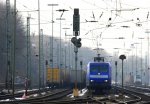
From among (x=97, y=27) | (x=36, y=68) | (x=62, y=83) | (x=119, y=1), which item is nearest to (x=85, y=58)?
(x=36, y=68)

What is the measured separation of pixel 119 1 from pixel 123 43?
6172cm

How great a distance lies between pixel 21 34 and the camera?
125m

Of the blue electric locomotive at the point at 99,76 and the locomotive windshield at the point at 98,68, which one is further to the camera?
the locomotive windshield at the point at 98,68

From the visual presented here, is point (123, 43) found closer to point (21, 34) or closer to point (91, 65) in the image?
point (21, 34)

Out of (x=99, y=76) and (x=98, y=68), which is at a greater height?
(x=98, y=68)

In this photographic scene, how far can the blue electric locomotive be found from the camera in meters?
54.2

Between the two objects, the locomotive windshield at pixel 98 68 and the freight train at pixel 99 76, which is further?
the locomotive windshield at pixel 98 68

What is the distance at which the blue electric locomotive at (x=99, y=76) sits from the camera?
178ft

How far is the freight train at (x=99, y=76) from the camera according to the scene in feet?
178

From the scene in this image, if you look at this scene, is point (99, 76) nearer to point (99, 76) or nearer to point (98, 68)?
point (99, 76)

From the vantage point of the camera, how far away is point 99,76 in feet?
179

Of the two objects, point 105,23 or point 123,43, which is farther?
point 123,43

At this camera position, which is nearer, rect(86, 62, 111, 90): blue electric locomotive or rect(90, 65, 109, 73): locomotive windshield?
rect(86, 62, 111, 90): blue electric locomotive

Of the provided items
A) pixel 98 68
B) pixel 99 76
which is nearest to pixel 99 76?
pixel 99 76
